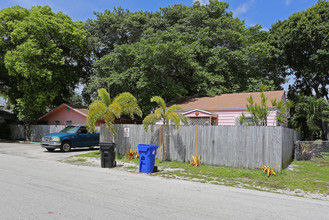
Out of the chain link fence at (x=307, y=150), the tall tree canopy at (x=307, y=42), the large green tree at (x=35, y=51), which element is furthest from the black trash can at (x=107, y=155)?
the tall tree canopy at (x=307, y=42)

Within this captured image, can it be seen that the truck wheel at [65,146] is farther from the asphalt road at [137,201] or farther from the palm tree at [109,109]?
the asphalt road at [137,201]

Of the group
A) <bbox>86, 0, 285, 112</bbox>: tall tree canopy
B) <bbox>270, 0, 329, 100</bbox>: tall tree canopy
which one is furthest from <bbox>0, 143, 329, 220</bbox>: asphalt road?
<bbox>270, 0, 329, 100</bbox>: tall tree canopy

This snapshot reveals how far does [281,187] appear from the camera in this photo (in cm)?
817

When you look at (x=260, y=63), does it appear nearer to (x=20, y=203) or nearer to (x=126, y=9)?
(x=126, y=9)

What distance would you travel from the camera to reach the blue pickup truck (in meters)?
17.3

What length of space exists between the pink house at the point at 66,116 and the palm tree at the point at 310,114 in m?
19.7

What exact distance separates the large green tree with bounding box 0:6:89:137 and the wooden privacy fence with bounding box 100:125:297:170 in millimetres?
15044

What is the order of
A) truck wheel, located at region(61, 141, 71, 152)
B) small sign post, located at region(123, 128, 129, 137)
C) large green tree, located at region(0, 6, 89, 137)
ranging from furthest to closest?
large green tree, located at region(0, 6, 89, 137) < truck wheel, located at region(61, 141, 71, 152) < small sign post, located at region(123, 128, 129, 137)

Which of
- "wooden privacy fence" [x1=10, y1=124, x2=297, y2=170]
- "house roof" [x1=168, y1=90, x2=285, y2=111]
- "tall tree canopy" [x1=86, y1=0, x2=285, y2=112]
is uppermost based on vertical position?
"tall tree canopy" [x1=86, y1=0, x2=285, y2=112]

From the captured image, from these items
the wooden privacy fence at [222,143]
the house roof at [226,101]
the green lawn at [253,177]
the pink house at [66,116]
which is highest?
the house roof at [226,101]

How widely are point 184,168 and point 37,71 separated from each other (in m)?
18.6

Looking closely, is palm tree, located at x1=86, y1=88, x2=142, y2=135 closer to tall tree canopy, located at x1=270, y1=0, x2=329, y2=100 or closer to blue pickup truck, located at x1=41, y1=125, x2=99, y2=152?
blue pickup truck, located at x1=41, y1=125, x2=99, y2=152

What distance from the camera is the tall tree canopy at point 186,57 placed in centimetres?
2259

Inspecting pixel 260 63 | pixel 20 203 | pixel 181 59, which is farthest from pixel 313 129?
pixel 20 203
